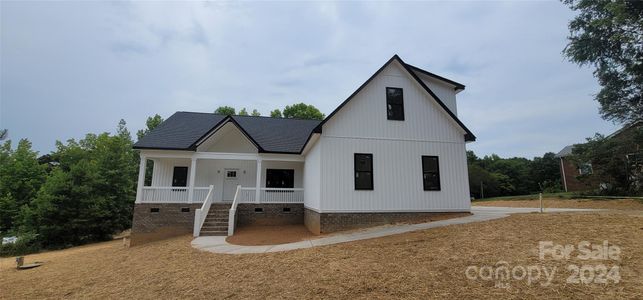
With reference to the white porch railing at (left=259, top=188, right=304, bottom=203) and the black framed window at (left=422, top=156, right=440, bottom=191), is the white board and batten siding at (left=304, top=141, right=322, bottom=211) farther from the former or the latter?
the black framed window at (left=422, top=156, right=440, bottom=191)

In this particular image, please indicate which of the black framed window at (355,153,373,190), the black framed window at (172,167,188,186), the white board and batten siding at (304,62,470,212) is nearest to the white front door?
the black framed window at (172,167,188,186)

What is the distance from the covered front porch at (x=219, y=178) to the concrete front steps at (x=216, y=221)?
2.74 ft

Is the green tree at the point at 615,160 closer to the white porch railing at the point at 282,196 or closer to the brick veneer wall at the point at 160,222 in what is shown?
the white porch railing at the point at 282,196

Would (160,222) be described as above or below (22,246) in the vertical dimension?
above

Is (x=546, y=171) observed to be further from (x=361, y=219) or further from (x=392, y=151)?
(x=361, y=219)

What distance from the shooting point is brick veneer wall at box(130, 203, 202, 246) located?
44.9ft

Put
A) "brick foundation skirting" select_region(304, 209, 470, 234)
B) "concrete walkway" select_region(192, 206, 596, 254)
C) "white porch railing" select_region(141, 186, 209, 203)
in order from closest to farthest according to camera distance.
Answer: "concrete walkway" select_region(192, 206, 596, 254) < "brick foundation skirting" select_region(304, 209, 470, 234) < "white porch railing" select_region(141, 186, 209, 203)

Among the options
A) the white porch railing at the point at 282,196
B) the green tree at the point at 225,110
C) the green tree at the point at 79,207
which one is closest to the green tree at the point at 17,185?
the green tree at the point at 79,207

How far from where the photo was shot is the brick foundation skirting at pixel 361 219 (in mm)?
11234

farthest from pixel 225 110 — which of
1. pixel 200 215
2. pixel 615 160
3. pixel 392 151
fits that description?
pixel 615 160

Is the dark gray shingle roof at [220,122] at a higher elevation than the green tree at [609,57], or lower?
lower

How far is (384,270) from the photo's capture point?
580cm

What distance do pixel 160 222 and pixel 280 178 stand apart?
6.91 m

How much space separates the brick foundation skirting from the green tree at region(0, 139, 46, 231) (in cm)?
2398
